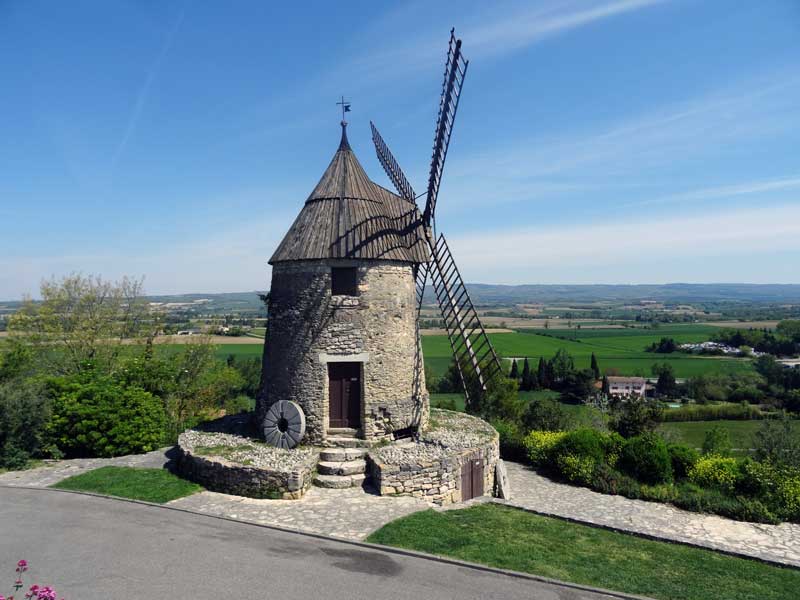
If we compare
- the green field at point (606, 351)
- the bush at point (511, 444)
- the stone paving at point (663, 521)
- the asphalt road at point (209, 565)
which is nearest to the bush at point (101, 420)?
the asphalt road at point (209, 565)

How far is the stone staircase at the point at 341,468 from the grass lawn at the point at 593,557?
259cm

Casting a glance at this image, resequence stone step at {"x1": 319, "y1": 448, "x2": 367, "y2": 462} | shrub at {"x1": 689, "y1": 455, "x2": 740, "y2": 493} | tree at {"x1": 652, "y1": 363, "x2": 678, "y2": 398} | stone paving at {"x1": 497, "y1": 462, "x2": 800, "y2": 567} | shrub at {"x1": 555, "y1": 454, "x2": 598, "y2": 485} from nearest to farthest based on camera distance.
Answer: stone paving at {"x1": 497, "y1": 462, "x2": 800, "y2": 567}
stone step at {"x1": 319, "y1": 448, "x2": 367, "y2": 462}
shrub at {"x1": 689, "y1": 455, "x2": 740, "y2": 493}
shrub at {"x1": 555, "y1": 454, "x2": 598, "y2": 485}
tree at {"x1": 652, "y1": 363, "x2": 678, "y2": 398}

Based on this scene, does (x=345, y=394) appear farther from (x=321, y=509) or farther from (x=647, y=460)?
(x=647, y=460)

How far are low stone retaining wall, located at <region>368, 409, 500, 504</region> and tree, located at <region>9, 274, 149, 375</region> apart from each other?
633 inches

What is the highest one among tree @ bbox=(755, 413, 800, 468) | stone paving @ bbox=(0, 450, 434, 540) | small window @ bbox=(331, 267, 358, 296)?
small window @ bbox=(331, 267, 358, 296)

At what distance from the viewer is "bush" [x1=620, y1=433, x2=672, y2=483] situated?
14953mm

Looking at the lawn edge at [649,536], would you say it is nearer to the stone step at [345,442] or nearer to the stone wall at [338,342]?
the stone step at [345,442]

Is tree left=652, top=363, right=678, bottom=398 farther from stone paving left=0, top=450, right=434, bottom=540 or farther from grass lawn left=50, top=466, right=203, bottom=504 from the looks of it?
grass lawn left=50, top=466, right=203, bottom=504

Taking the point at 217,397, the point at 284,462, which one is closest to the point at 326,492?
the point at 284,462

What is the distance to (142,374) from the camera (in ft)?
63.3

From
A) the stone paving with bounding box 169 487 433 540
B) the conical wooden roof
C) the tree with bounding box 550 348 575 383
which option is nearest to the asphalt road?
the stone paving with bounding box 169 487 433 540

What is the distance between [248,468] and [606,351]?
3250 inches

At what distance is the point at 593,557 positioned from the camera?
9.93 metres

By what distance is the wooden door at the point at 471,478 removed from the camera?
45.3 ft
